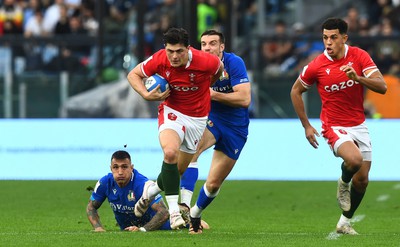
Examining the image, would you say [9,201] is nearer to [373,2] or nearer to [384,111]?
[384,111]

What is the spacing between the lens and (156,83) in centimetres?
1163

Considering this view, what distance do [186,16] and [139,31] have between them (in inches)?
39.8

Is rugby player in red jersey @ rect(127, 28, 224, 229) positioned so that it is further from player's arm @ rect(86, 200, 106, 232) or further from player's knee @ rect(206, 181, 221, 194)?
player's knee @ rect(206, 181, 221, 194)

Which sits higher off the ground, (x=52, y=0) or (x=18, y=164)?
(x=52, y=0)

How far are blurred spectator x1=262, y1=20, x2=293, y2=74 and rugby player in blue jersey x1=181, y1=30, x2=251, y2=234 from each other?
10639mm

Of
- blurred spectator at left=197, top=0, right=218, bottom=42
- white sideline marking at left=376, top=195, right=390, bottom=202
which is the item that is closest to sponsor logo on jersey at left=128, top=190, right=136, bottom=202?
white sideline marking at left=376, top=195, right=390, bottom=202

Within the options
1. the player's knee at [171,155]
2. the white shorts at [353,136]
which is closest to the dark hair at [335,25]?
the white shorts at [353,136]

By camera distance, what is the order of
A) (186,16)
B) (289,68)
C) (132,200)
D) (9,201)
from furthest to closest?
(289,68)
(186,16)
(9,201)
(132,200)

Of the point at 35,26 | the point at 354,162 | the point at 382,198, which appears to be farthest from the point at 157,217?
the point at 35,26

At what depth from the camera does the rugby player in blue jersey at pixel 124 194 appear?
12203 mm

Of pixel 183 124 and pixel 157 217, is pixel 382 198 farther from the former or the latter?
pixel 183 124

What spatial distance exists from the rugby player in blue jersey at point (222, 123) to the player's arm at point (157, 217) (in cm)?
37

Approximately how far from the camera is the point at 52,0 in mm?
26406

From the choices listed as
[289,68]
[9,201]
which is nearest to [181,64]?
[9,201]
